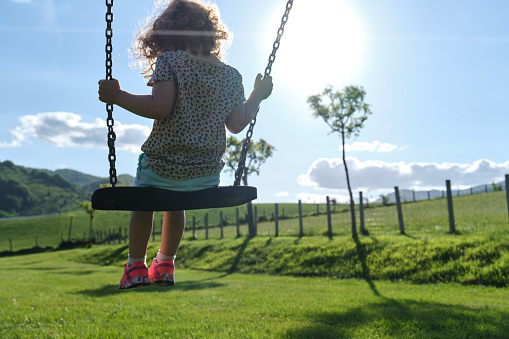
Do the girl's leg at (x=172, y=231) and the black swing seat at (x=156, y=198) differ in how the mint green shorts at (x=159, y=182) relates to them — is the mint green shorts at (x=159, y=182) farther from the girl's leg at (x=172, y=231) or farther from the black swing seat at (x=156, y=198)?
the girl's leg at (x=172, y=231)

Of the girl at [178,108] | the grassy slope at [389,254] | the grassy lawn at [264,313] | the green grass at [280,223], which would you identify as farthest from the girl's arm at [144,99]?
the green grass at [280,223]

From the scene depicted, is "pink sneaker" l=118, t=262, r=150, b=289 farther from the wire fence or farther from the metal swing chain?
the wire fence

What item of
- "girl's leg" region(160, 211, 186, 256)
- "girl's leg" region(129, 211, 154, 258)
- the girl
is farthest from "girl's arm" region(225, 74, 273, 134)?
"girl's leg" region(129, 211, 154, 258)

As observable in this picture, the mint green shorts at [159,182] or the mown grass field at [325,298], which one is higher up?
the mint green shorts at [159,182]

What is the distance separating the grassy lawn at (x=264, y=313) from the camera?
5.73m

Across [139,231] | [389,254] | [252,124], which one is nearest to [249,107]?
[252,124]

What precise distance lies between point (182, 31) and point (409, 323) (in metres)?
5.60

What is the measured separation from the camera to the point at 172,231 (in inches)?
103

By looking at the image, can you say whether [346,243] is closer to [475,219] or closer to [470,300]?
[475,219]

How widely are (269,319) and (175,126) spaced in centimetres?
520

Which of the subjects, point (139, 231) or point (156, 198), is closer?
point (156, 198)

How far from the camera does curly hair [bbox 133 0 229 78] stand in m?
2.45

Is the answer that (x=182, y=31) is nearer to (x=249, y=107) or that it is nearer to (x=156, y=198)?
(x=249, y=107)

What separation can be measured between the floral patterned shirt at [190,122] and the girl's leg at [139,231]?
309 mm
